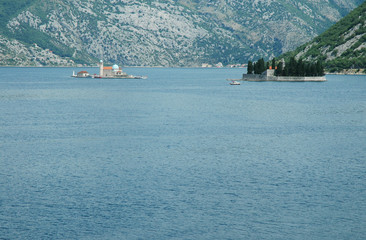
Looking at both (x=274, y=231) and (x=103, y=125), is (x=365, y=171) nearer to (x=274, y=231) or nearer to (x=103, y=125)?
(x=274, y=231)

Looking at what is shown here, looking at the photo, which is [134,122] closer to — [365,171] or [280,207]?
[365,171]

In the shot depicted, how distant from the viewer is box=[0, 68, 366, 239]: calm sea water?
3822cm

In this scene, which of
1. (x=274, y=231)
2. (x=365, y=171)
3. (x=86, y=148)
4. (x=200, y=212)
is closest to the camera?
(x=274, y=231)

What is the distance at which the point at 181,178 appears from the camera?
51.8m

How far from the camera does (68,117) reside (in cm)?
10319

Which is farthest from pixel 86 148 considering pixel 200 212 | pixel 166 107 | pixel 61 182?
pixel 166 107

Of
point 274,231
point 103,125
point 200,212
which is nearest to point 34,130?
point 103,125

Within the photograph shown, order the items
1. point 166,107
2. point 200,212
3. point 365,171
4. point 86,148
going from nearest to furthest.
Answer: point 200,212
point 365,171
point 86,148
point 166,107

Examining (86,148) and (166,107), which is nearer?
(86,148)

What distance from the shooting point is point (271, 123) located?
314 ft

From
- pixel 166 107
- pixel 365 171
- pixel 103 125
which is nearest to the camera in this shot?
pixel 365 171

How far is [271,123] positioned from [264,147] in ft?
88.2

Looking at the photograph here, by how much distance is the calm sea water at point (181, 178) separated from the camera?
38.2 metres

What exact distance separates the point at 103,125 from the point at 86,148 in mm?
Answer: 23841
